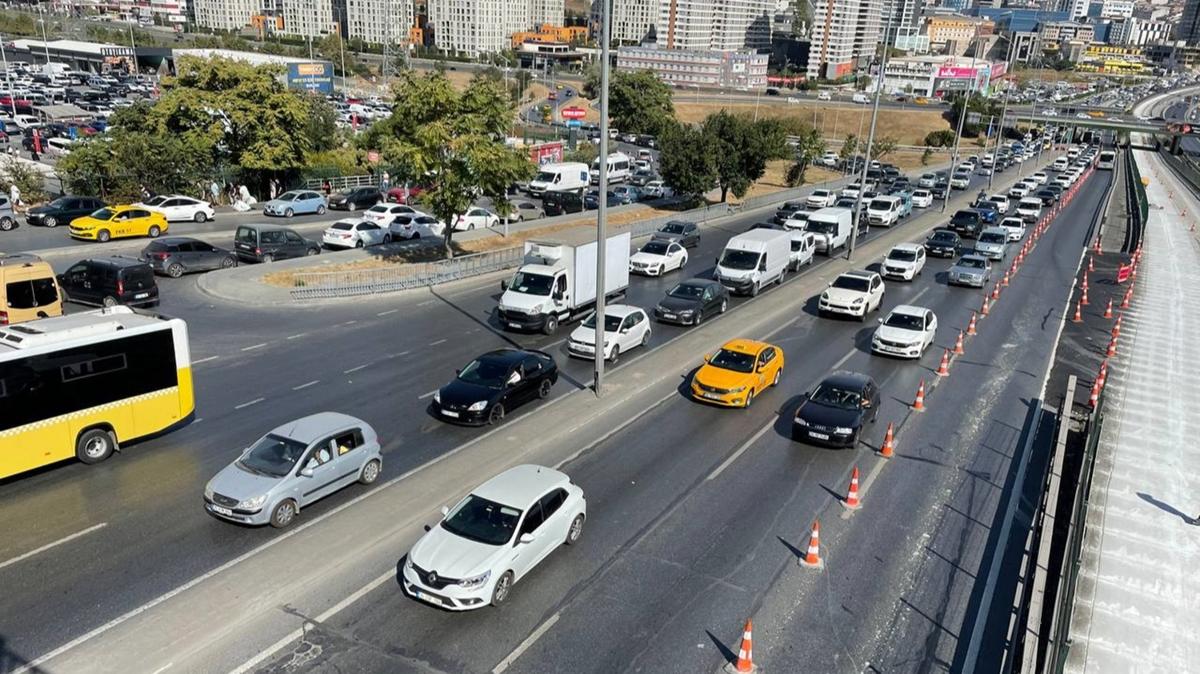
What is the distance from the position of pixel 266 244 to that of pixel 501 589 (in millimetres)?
26600

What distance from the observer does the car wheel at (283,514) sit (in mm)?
13688

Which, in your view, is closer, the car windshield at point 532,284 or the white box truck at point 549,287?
the white box truck at point 549,287

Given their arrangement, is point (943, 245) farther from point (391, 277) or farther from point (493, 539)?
point (493, 539)

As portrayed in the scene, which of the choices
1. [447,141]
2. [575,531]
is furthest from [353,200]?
[575,531]

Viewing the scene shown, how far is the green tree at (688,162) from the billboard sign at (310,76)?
146 ft

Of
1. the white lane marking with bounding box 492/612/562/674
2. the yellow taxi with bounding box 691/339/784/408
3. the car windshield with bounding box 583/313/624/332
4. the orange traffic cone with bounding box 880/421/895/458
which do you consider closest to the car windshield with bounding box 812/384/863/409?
the orange traffic cone with bounding box 880/421/895/458

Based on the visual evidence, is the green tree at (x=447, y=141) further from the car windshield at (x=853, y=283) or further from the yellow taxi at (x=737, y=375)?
the yellow taxi at (x=737, y=375)

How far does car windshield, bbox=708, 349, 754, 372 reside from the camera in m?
20.9

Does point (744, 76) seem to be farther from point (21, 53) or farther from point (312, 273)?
point (312, 273)

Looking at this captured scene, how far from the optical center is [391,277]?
31547 mm

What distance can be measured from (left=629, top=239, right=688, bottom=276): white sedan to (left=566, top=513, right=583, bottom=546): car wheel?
2285 centimetres

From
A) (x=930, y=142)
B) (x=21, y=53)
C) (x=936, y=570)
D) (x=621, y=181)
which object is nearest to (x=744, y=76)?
(x=930, y=142)

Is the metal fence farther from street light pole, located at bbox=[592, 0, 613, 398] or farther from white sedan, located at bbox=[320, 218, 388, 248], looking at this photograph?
street light pole, located at bbox=[592, 0, 613, 398]

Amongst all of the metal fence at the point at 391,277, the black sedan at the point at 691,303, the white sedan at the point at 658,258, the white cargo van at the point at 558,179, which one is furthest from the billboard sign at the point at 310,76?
the black sedan at the point at 691,303
